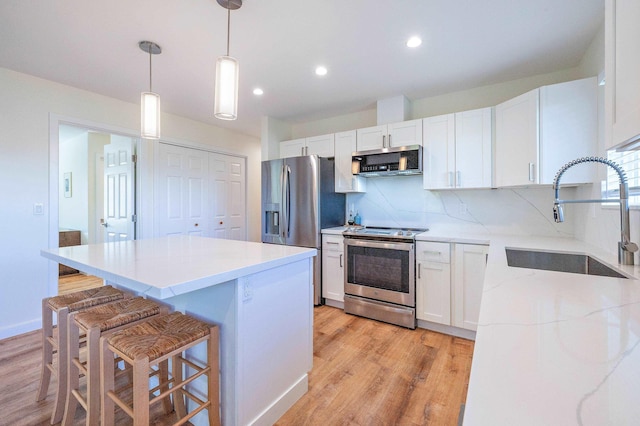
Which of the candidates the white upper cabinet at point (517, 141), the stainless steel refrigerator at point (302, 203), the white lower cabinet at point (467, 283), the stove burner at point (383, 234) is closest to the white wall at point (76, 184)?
the stainless steel refrigerator at point (302, 203)

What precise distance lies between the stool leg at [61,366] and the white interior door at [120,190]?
227 cm

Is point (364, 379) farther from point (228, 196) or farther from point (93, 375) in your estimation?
point (228, 196)

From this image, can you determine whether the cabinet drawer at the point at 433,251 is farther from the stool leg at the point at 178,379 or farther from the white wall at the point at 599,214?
the stool leg at the point at 178,379

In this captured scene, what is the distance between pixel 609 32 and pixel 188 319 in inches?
78.0

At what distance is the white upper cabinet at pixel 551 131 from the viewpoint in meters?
2.04

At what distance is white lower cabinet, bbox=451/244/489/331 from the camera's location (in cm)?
247

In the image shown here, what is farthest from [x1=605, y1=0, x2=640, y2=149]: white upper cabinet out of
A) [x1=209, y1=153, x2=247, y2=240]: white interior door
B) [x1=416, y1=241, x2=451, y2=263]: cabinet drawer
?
[x1=209, y1=153, x2=247, y2=240]: white interior door

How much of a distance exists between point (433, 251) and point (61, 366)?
2.77 meters

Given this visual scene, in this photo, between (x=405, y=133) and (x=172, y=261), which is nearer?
(x=172, y=261)

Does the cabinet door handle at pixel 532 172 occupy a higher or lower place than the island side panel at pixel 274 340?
higher

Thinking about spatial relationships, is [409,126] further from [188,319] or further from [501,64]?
[188,319]

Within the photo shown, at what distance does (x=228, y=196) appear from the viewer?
464 cm

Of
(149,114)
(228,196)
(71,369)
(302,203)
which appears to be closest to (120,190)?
(228,196)

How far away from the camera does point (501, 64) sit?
2486mm
